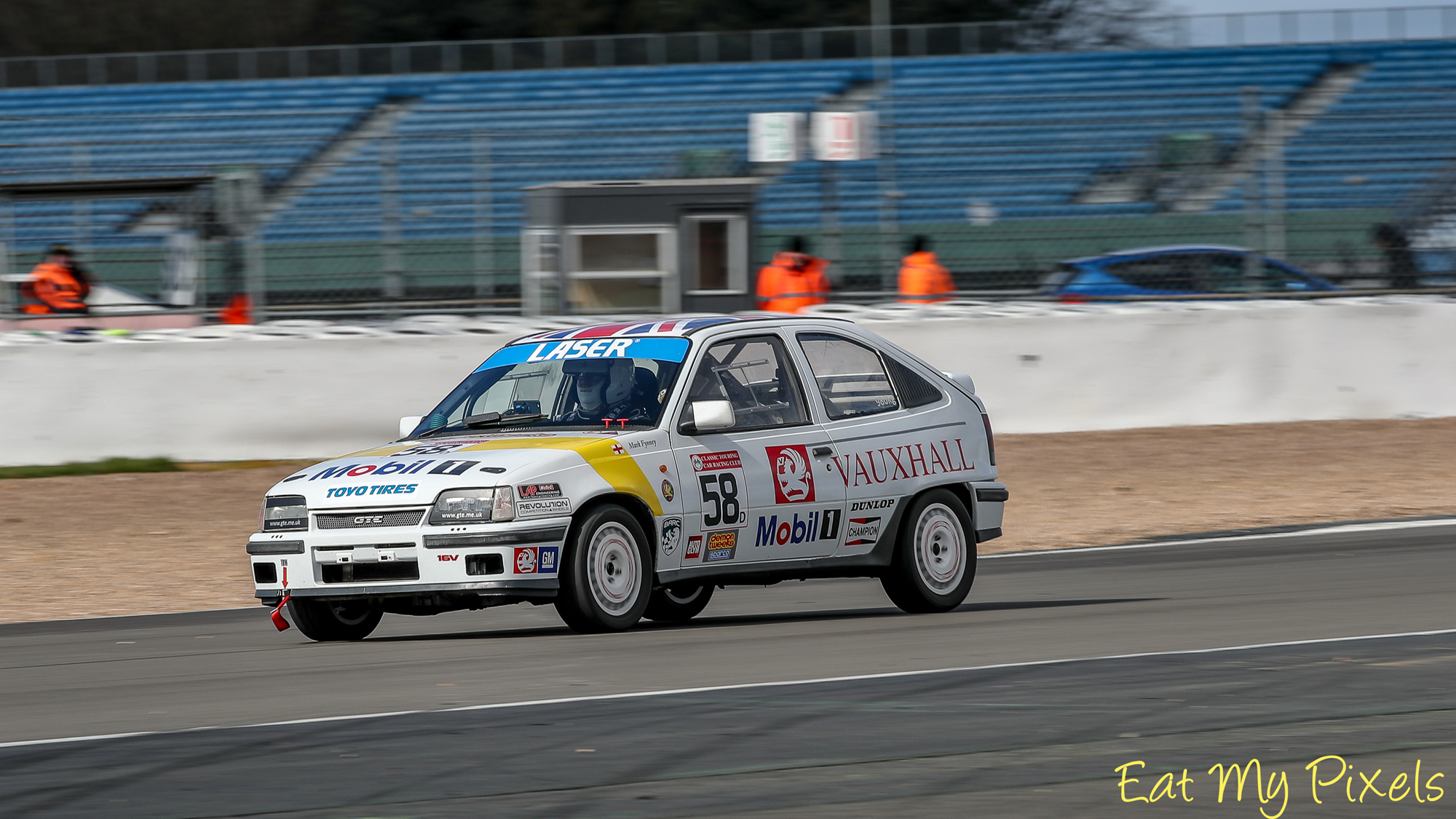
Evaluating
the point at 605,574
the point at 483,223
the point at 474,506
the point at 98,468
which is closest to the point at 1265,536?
the point at 605,574

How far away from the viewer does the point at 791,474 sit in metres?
9.62

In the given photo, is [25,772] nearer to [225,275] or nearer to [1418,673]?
[1418,673]

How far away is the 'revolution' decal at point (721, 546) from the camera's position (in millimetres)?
9312

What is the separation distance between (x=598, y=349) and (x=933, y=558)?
1974 mm

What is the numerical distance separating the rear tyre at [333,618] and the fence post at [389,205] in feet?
35.2

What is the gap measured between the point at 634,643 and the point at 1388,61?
33081mm

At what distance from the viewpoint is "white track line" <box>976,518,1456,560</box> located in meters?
13.8

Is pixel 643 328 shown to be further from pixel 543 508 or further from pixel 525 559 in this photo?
pixel 525 559

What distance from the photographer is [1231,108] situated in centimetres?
2059

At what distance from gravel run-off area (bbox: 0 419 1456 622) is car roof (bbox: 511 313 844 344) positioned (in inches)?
118

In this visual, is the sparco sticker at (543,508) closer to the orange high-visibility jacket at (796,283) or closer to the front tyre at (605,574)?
the front tyre at (605,574)

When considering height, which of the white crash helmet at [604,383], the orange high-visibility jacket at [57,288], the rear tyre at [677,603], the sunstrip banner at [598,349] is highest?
the sunstrip banner at [598,349]

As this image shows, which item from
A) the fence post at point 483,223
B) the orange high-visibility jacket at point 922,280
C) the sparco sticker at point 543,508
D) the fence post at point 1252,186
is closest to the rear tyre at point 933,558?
the sparco sticker at point 543,508

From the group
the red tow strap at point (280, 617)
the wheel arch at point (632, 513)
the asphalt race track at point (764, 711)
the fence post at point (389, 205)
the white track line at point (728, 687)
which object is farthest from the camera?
the fence post at point (389, 205)
